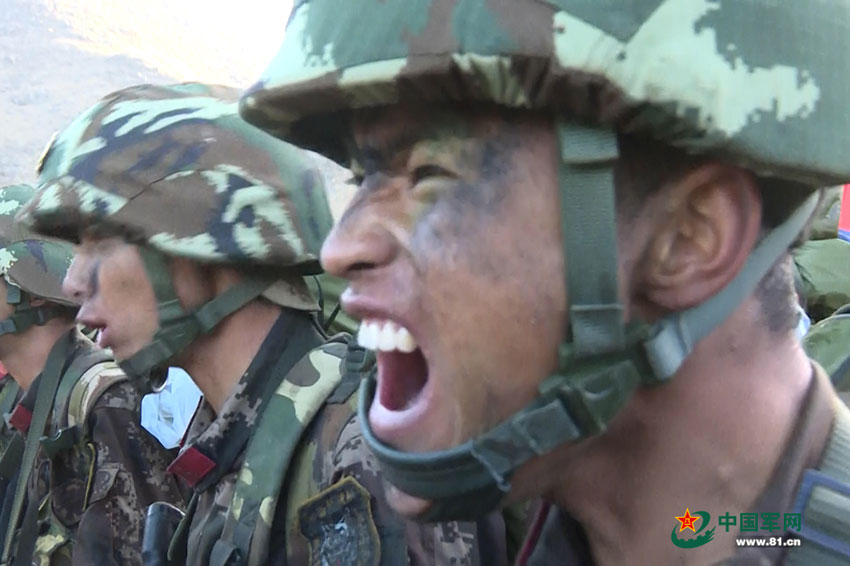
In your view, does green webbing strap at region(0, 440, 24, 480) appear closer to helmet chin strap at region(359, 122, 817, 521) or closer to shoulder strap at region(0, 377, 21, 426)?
shoulder strap at region(0, 377, 21, 426)

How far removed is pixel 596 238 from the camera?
1127 millimetres

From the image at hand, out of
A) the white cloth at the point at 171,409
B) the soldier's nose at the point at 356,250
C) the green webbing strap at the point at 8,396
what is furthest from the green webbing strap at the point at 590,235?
the green webbing strap at the point at 8,396

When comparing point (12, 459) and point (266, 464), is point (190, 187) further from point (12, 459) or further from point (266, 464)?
point (12, 459)

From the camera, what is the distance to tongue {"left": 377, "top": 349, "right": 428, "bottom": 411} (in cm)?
140

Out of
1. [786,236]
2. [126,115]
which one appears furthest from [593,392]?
[126,115]

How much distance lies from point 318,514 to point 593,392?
124cm

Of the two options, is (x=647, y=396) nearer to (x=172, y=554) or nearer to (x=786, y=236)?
(x=786, y=236)

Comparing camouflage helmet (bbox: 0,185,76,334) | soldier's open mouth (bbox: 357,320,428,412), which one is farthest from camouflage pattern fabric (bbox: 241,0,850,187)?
camouflage helmet (bbox: 0,185,76,334)

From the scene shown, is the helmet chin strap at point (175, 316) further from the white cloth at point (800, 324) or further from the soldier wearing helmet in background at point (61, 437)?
the white cloth at point (800, 324)

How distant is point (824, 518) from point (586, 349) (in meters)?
0.46

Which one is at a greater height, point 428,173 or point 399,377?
point 428,173

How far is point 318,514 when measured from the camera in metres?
2.16

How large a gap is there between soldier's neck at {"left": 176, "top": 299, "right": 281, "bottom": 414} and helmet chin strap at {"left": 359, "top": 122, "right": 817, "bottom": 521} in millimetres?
1677

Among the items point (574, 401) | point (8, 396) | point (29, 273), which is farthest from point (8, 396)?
point (574, 401)
